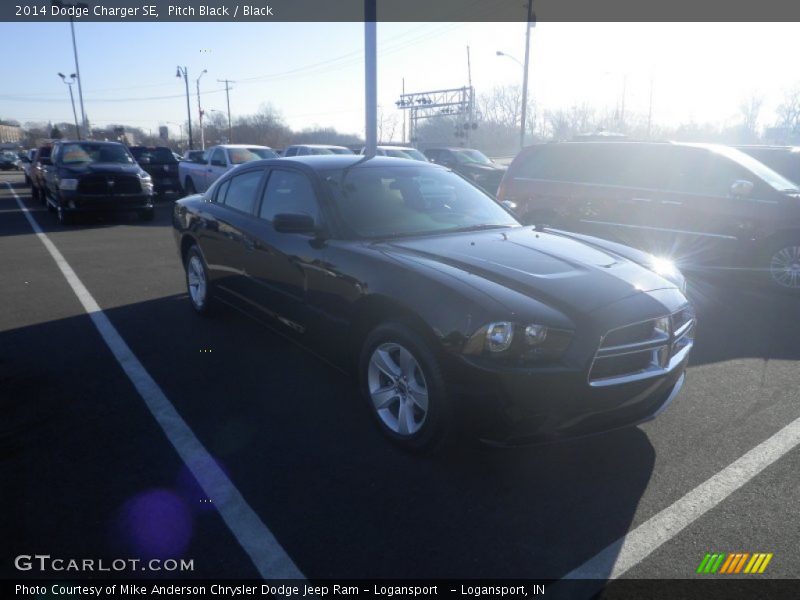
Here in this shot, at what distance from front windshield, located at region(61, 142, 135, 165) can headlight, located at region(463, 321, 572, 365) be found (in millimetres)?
14056

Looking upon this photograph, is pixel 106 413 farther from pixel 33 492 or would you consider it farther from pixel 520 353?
pixel 520 353

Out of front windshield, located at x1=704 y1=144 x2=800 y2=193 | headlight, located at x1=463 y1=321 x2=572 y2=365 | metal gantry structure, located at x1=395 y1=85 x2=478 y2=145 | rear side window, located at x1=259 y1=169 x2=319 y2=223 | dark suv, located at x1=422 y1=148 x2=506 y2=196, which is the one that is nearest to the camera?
headlight, located at x1=463 y1=321 x2=572 y2=365

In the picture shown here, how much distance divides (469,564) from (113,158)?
14.9m

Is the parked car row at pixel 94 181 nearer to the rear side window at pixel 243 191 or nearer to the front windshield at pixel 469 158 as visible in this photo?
the rear side window at pixel 243 191

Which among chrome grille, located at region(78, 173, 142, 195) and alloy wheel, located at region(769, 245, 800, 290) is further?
chrome grille, located at region(78, 173, 142, 195)

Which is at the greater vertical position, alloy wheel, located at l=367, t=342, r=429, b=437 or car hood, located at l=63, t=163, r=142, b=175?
car hood, located at l=63, t=163, r=142, b=175

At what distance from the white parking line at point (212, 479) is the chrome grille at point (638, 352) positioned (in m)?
1.74

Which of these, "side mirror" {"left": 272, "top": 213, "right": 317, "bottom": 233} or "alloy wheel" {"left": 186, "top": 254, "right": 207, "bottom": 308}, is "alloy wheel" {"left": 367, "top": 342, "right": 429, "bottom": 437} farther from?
"alloy wheel" {"left": 186, "top": 254, "right": 207, "bottom": 308}

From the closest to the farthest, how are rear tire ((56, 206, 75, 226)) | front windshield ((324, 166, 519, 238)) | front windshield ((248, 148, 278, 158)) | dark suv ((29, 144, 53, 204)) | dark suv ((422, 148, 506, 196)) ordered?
front windshield ((324, 166, 519, 238)) < rear tire ((56, 206, 75, 226)) < dark suv ((29, 144, 53, 204)) < front windshield ((248, 148, 278, 158)) < dark suv ((422, 148, 506, 196))

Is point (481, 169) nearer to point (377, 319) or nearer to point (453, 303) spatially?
point (377, 319)

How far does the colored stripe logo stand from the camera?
8.56ft

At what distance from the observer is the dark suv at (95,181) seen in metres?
13.5

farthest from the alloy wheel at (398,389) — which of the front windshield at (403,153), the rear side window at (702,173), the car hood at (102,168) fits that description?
the front windshield at (403,153)

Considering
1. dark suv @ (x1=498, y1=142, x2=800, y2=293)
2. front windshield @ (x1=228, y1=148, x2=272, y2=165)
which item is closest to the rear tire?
front windshield @ (x1=228, y1=148, x2=272, y2=165)
